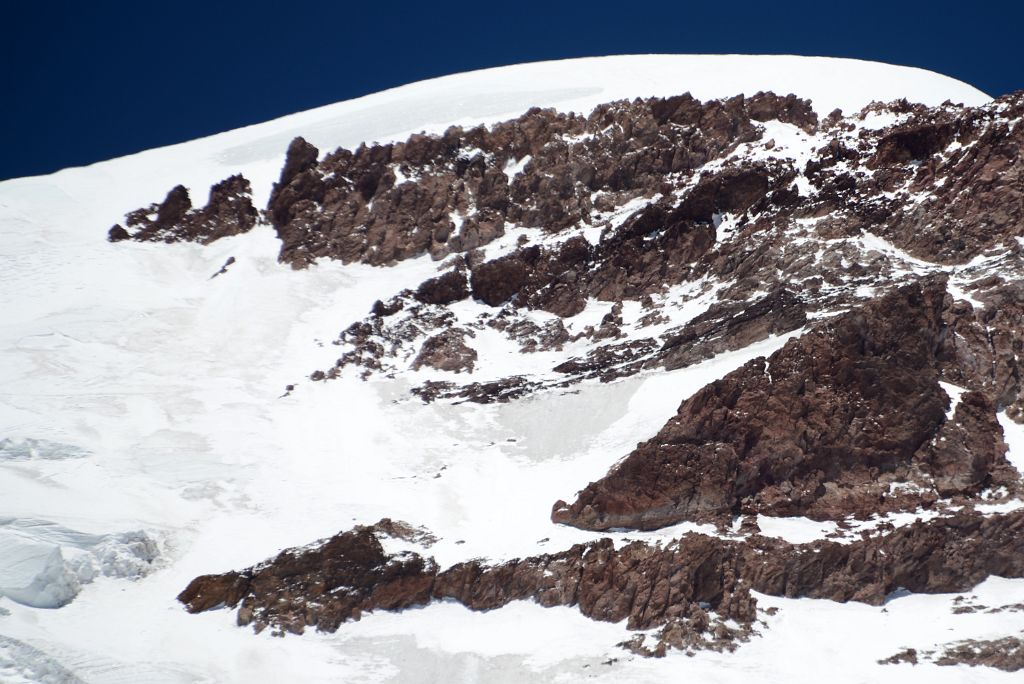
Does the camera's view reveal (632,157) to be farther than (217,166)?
No

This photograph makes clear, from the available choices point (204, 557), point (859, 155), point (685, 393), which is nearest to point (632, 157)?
point (859, 155)

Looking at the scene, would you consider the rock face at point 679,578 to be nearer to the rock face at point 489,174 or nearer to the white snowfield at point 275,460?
the white snowfield at point 275,460

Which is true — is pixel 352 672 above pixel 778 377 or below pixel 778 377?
below

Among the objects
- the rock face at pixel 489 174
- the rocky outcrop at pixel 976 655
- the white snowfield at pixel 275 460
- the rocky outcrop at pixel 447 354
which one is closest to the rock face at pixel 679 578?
the white snowfield at pixel 275 460

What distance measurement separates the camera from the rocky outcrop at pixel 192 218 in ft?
196

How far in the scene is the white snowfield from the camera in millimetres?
29156

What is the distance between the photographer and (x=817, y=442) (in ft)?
109

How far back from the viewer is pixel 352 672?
29.7 meters

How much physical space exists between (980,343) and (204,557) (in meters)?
27.2

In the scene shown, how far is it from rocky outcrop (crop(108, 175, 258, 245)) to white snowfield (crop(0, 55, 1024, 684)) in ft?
3.76

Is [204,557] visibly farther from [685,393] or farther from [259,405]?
[685,393]

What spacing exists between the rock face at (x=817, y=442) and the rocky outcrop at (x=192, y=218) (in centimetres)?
3331

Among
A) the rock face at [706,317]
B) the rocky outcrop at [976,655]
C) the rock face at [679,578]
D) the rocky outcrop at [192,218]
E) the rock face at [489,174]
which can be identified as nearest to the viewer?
the rocky outcrop at [976,655]

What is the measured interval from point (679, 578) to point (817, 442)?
670cm
